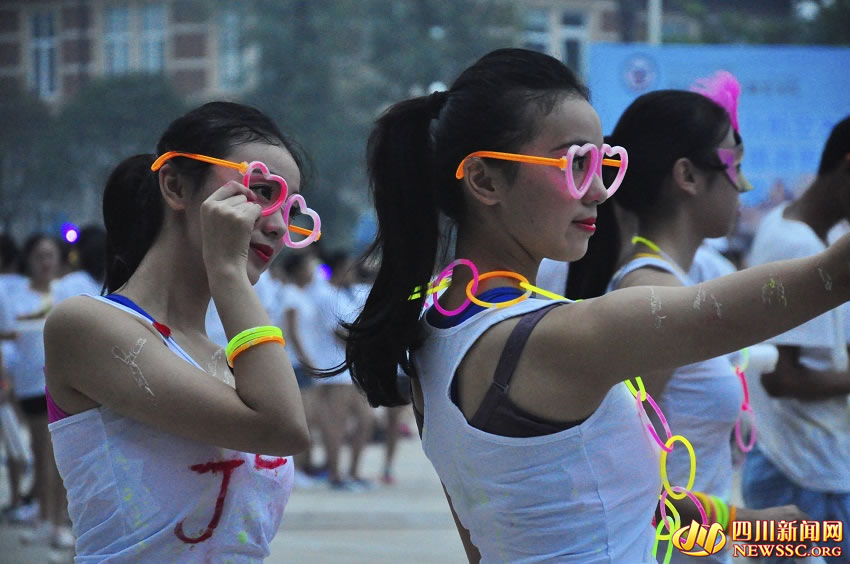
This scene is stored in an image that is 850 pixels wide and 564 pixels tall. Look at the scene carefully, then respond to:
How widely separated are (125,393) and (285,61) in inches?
1296

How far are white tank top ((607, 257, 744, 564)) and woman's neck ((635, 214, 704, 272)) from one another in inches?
4.6

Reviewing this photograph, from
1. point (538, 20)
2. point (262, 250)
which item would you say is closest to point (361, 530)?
point (262, 250)

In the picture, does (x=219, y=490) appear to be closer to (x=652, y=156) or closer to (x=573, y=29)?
(x=652, y=156)

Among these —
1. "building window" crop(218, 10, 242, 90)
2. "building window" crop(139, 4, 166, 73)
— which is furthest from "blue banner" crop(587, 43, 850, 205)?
"building window" crop(139, 4, 166, 73)

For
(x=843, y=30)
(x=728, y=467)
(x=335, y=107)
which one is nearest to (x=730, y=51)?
(x=728, y=467)

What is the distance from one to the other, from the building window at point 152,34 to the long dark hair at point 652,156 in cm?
4079

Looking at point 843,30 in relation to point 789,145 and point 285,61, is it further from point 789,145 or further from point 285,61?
point 285,61

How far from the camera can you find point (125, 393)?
94.8 inches

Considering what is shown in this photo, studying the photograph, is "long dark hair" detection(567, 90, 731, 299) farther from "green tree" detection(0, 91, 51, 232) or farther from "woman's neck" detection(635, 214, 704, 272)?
"green tree" detection(0, 91, 51, 232)

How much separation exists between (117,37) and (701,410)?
41.9 metres

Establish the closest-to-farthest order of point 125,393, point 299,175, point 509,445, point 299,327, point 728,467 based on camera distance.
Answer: point 509,445 → point 125,393 → point 299,175 → point 728,467 → point 299,327

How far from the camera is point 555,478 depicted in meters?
2.07

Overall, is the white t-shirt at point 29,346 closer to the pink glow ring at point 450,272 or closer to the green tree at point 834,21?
the pink glow ring at point 450,272

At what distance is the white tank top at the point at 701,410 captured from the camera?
3.17m
